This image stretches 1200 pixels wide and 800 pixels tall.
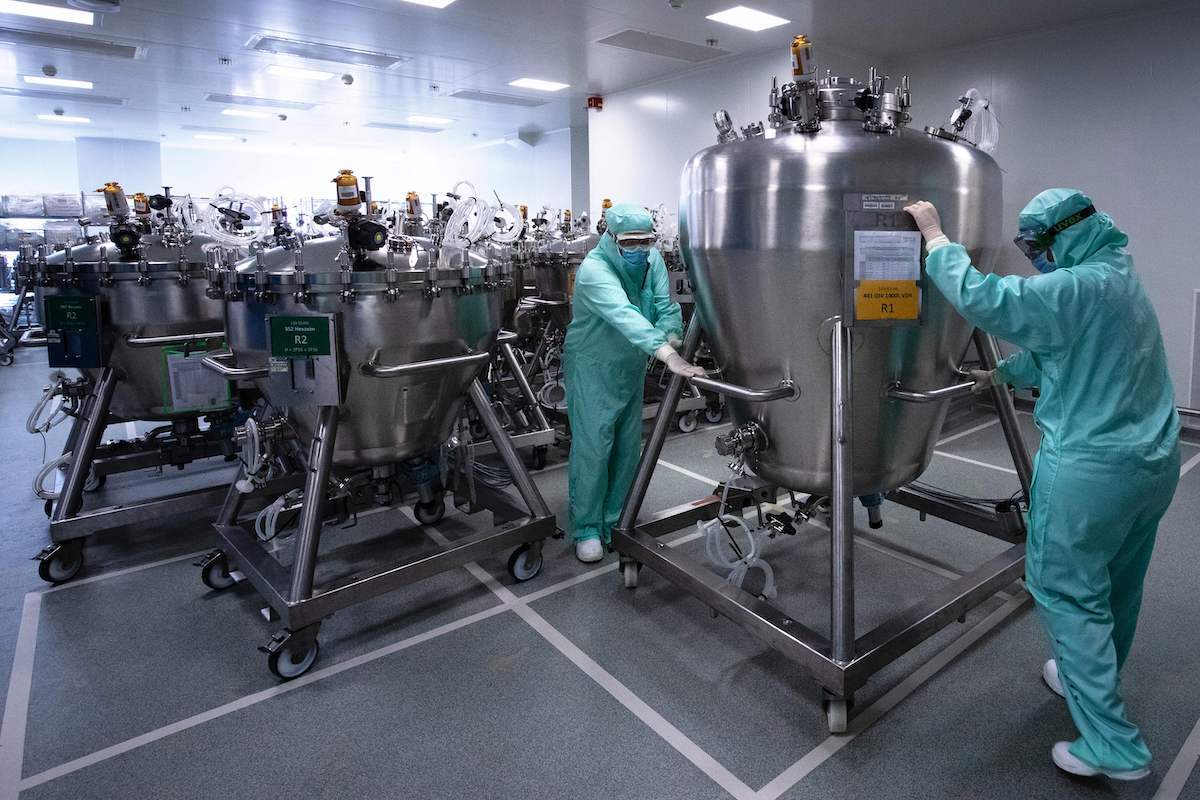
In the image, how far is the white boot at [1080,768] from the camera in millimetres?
1492

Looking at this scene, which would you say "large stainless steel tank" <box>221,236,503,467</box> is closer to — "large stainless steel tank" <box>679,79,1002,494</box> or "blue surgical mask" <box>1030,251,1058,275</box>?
"large stainless steel tank" <box>679,79,1002,494</box>

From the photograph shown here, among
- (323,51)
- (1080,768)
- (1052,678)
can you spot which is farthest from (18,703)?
(323,51)

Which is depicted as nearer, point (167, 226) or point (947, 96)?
point (167, 226)

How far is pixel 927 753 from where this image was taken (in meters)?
1.66

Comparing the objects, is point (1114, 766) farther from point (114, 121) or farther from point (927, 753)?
point (114, 121)

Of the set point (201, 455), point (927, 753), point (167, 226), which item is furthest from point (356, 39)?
point (927, 753)

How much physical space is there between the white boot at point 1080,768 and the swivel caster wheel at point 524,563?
1.53m

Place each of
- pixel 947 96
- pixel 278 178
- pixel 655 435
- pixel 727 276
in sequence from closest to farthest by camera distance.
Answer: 1. pixel 727 276
2. pixel 655 435
3. pixel 947 96
4. pixel 278 178

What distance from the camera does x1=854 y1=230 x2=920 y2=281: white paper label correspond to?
167 centimetres

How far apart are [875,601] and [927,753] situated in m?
0.73

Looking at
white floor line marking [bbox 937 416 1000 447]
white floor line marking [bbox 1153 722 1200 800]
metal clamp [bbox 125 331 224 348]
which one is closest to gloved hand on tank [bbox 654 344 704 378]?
white floor line marking [bbox 1153 722 1200 800]

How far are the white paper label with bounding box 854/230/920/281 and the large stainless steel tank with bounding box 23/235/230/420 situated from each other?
89.9 inches

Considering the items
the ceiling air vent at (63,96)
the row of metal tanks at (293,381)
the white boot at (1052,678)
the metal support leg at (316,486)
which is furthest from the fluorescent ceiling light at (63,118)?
the white boot at (1052,678)

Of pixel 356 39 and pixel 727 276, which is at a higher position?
pixel 356 39
